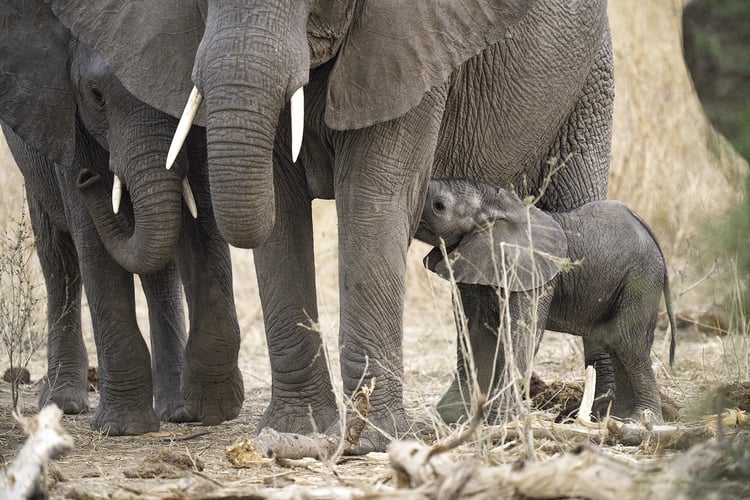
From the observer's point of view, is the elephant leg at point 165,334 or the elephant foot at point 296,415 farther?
the elephant leg at point 165,334

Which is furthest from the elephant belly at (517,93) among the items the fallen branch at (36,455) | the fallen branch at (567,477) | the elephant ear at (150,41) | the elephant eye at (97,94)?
the fallen branch at (36,455)

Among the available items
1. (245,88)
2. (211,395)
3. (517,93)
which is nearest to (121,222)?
(211,395)

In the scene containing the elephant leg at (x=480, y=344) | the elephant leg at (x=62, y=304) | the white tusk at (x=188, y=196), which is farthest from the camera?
the elephant leg at (x=62, y=304)

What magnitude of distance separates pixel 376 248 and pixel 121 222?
4.45 ft

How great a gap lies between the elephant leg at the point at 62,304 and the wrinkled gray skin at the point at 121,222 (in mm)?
85

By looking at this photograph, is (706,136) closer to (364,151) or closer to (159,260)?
(364,151)

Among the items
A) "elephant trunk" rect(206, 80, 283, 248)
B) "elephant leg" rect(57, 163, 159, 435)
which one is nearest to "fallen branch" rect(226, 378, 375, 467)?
"elephant trunk" rect(206, 80, 283, 248)

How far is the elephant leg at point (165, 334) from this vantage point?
23.2 feet

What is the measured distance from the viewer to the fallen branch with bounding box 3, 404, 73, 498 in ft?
11.5

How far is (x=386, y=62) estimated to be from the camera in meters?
5.23

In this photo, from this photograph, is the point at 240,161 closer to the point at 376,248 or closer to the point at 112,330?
the point at 376,248

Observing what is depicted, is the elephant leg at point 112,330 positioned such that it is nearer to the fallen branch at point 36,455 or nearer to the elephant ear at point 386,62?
the elephant ear at point 386,62

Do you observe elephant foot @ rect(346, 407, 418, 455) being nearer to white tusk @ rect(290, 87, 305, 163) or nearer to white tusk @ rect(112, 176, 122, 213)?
white tusk @ rect(290, 87, 305, 163)

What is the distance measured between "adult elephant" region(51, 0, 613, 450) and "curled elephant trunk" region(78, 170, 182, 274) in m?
0.40
